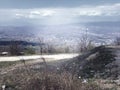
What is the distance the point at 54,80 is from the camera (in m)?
9.05

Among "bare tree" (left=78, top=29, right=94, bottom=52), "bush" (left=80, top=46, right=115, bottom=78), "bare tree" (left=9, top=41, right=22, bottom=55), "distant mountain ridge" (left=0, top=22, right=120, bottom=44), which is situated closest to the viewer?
"bush" (left=80, top=46, right=115, bottom=78)

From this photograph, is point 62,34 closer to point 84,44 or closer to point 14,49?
point 84,44

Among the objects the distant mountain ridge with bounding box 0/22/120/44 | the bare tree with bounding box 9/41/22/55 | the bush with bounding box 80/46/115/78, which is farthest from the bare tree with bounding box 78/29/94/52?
the bush with bounding box 80/46/115/78

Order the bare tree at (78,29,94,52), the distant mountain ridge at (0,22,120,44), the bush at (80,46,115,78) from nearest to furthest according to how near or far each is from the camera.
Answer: the bush at (80,46,115,78) → the bare tree at (78,29,94,52) → the distant mountain ridge at (0,22,120,44)

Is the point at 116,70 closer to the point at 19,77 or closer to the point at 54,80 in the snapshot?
the point at 19,77

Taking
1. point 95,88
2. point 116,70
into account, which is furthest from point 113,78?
point 95,88

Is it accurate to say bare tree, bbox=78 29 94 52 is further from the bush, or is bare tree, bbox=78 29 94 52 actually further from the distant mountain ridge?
the bush

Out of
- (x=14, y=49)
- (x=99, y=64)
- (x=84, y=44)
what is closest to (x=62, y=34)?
(x=84, y=44)

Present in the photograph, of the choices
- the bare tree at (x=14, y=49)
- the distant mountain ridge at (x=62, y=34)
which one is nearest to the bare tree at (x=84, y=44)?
the distant mountain ridge at (x=62, y=34)

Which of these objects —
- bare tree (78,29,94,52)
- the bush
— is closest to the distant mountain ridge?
bare tree (78,29,94,52)

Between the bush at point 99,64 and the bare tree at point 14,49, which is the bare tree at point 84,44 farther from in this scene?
the bush at point 99,64

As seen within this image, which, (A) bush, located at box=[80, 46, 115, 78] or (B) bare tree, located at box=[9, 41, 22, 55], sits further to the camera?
(B) bare tree, located at box=[9, 41, 22, 55]

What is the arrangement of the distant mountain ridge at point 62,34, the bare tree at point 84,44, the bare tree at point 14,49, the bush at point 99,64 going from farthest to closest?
the distant mountain ridge at point 62,34 → the bare tree at point 84,44 → the bare tree at point 14,49 → the bush at point 99,64

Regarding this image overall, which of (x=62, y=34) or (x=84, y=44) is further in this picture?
(x=62, y=34)
